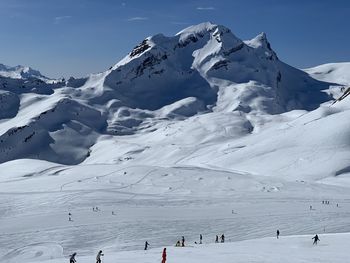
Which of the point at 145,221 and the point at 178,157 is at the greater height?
the point at 178,157

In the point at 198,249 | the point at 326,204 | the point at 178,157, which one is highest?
the point at 178,157

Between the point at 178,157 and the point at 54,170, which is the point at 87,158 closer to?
the point at 178,157

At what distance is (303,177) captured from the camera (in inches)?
3735

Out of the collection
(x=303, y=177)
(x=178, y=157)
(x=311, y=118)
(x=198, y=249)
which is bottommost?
(x=198, y=249)

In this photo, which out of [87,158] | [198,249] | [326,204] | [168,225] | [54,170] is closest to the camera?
[198,249]

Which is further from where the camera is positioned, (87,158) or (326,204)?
(87,158)

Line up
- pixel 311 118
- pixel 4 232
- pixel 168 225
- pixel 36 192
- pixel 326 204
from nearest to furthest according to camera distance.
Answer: pixel 4 232, pixel 168 225, pixel 326 204, pixel 36 192, pixel 311 118

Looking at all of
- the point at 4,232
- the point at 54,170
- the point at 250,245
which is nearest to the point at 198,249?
the point at 250,245

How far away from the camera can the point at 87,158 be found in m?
180

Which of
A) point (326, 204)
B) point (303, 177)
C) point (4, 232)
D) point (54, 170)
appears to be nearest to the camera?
point (4, 232)

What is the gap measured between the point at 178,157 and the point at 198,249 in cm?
10150

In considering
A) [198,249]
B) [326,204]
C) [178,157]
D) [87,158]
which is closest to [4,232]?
[198,249]

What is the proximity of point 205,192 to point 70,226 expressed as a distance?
27.6m

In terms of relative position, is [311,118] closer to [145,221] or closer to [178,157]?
[178,157]
